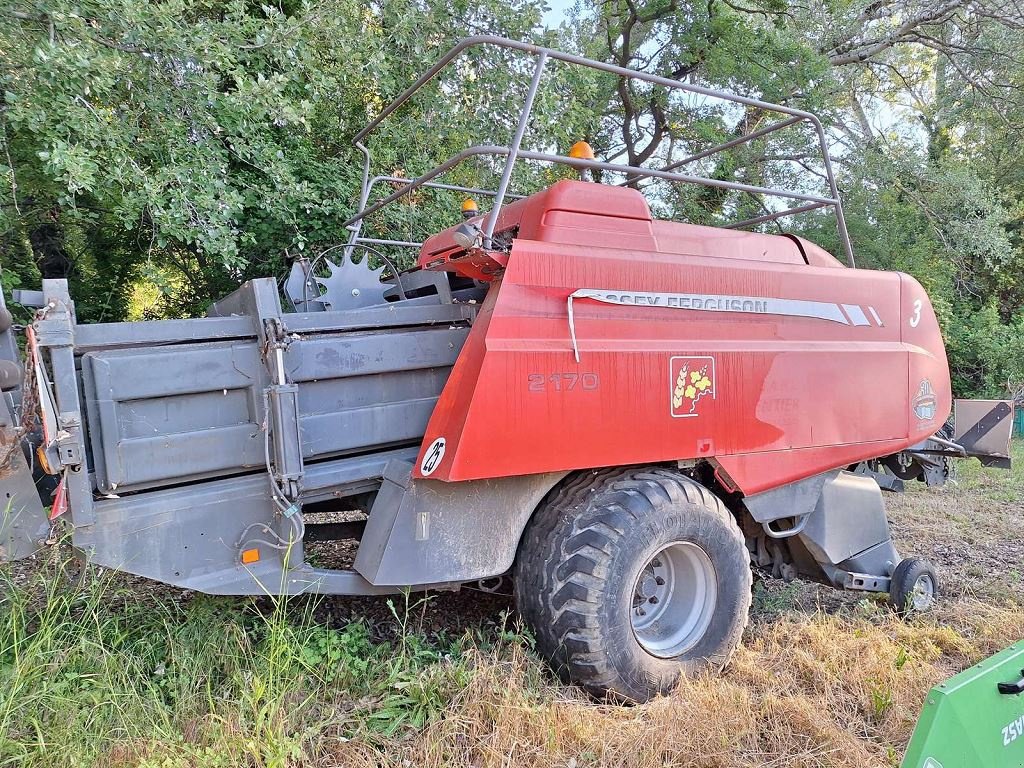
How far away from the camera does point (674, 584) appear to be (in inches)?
137

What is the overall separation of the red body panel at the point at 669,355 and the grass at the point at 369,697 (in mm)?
860

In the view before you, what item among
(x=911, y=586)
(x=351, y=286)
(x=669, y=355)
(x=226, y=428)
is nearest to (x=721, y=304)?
(x=669, y=355)

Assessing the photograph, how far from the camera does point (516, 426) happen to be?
289cm

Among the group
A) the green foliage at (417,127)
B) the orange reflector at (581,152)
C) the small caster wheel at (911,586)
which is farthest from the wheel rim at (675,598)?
the green foliage at (417,127)

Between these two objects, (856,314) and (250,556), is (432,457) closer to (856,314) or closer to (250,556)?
(250,556)

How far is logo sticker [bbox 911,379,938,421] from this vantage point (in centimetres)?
412

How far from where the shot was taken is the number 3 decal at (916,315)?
416 centimetres

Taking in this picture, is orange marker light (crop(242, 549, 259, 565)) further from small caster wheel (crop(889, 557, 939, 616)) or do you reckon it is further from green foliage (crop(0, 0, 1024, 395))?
small caster wheel (crop(889, 557, 939, 616))

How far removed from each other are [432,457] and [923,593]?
3.01 metres

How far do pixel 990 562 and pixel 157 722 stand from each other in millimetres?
5211

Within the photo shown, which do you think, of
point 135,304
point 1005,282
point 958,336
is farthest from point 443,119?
point 1005,282

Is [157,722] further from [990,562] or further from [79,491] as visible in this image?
[990,562]

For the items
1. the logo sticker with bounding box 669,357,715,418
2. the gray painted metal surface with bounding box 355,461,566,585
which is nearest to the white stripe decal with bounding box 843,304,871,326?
the logo sticker with bounding box 669,357,715,418

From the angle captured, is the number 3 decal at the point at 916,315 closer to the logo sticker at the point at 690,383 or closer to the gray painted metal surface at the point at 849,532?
the gray painted metal surface at the point at 849,532
